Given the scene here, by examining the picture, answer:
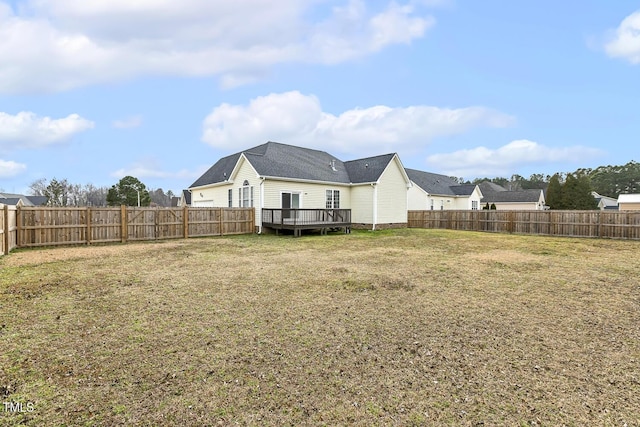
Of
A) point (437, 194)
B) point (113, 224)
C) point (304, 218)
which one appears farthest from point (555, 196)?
point (113, 224)

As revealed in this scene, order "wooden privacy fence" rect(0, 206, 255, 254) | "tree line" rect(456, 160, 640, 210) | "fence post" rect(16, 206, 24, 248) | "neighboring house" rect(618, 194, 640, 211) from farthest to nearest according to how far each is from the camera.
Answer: "tree line" rect(456, 160, 640, 210) → "neighboring house" rect(618, 194, 640, 211) → "wooden privacy fence" rect(0, 206, 255, 254) → "fence post" rect(16, 206, 24, 248)

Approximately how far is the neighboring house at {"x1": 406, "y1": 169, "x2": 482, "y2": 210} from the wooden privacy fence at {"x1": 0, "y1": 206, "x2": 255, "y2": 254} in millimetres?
18974

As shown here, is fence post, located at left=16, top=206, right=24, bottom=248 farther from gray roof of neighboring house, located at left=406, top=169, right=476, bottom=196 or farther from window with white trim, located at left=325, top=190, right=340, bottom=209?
gray roof of neighboring house, located at left=406, top=169, right=476, bottom=196

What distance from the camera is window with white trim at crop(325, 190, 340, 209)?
823 inches

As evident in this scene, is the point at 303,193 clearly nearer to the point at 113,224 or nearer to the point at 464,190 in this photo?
the point at 113,224

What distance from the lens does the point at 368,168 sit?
2205cm

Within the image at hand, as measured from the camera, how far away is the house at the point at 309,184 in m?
18.4

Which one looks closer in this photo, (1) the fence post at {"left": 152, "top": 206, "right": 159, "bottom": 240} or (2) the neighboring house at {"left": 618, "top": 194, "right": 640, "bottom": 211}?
(1) the fence post at {"left": 152, "top": 206, "right": 159, "bottom": 240}

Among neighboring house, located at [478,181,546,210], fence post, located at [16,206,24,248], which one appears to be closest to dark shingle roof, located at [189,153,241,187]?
fence post, located at [16,206,24,248]

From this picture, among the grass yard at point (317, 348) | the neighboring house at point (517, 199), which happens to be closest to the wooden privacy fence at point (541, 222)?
the grass yard at point (317, 348)

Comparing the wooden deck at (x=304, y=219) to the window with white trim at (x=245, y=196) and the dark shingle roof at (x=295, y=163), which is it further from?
the dark shingle roof at (x=295, y=163)

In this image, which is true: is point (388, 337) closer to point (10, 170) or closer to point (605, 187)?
point (10, 170)

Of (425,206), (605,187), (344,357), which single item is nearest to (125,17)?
(344,357)

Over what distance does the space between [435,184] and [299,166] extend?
20.5m
